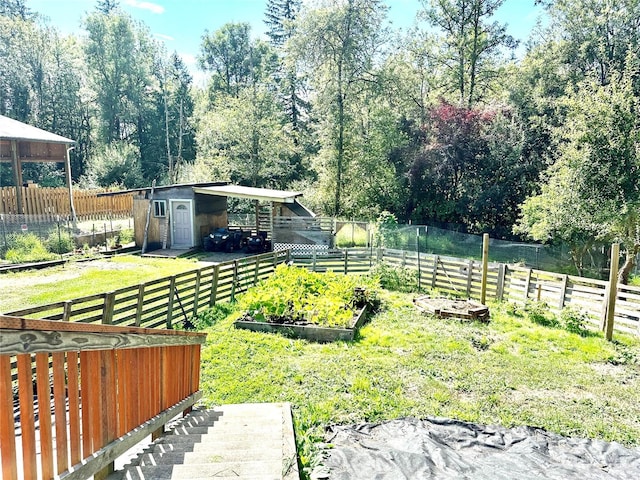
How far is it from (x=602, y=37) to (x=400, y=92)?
9.04 metres

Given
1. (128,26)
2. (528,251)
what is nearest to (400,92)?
(528,251)

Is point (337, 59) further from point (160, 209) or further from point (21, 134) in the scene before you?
point (21, 134)

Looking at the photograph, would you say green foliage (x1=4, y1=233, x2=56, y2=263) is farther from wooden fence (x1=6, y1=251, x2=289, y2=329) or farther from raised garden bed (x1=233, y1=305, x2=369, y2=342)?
raised garden bed (x1=233, y1=305, x2=369, y2=342)

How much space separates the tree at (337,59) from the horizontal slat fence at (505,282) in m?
8.91

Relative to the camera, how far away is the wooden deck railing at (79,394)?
1.53 meters

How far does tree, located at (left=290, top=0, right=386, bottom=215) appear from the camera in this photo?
2038 centimetres

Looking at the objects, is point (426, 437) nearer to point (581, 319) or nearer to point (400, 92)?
point (581, 319)

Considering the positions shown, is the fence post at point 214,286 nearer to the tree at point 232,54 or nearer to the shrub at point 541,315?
the shrub at point 541,315

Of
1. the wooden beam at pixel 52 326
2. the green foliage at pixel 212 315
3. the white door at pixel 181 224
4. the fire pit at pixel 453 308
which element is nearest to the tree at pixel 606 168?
the fire pit at pixel 453 308

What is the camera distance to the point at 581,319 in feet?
27.8

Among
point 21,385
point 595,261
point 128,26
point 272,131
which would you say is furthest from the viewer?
point 128,26

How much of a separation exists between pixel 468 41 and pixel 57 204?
2150 centimetres

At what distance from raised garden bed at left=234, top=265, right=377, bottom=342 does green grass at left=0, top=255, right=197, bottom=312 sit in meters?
4.42

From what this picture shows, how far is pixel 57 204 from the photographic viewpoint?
19.7m
